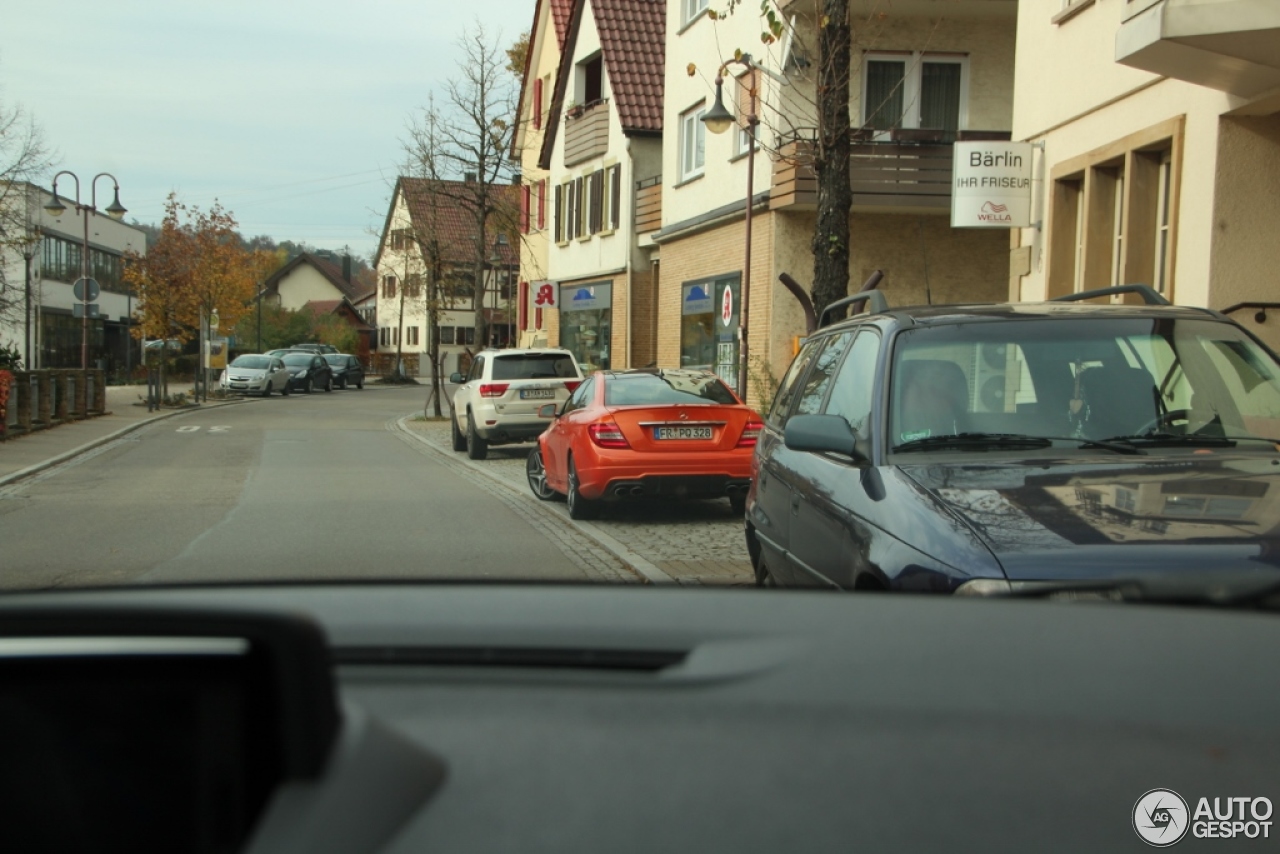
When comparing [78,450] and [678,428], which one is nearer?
[678,428]

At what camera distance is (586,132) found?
3631 centimetres

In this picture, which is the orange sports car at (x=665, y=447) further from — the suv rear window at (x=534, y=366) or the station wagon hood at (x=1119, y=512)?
the station wagon hood at (x=1119, y=512)

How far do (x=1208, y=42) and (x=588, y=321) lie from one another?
27.8 metres

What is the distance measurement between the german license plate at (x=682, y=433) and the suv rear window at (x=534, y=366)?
301 inches

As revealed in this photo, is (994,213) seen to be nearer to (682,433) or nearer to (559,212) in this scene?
(682,433)

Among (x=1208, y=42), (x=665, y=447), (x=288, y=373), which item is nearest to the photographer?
(x=1208, y=42)

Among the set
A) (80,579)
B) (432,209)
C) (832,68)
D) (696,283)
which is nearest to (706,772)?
(80,579)

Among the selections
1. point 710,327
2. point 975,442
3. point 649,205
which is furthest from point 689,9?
point 975,442

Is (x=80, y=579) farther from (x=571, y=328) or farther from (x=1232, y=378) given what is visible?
(x=571, y=328)

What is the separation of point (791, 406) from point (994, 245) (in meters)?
19.1

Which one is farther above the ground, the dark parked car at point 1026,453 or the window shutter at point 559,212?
the window shutter at point 559,212

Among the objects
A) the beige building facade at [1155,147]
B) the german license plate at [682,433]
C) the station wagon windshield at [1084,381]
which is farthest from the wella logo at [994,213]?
the station wagon windshield at [1084,381]

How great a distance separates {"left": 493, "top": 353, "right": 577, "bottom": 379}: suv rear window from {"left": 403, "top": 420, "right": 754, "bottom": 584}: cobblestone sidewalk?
9.43 ft

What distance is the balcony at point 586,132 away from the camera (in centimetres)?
3550
